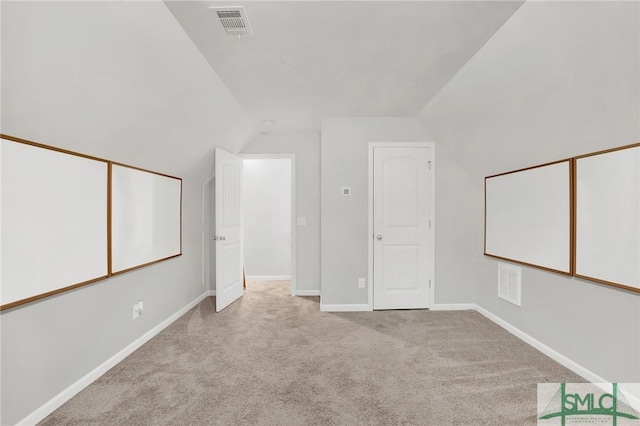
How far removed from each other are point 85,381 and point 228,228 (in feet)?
7.07

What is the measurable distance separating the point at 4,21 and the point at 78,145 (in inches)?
34.5

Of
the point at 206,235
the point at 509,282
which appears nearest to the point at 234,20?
the point at 206,235

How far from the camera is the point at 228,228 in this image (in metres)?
4.00

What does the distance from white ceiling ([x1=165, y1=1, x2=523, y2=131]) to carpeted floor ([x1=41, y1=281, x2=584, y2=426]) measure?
→ 96.2 inches

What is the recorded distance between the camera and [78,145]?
78.9 inches

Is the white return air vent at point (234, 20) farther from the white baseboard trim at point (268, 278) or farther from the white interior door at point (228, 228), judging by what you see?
the white baseboard trim at point (268, 278)

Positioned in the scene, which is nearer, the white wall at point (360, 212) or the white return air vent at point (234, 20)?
the white return air vent at point (234, 20)

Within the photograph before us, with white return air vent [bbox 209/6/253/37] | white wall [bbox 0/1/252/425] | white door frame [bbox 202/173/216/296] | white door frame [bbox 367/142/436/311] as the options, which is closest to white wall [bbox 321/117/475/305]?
white door frame [bbox 367/142/436/311]

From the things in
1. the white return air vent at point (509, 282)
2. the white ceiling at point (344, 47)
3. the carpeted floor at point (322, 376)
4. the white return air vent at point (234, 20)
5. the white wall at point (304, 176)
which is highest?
the white ceiling at point (344, 47)

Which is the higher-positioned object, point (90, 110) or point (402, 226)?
point (90, 110)

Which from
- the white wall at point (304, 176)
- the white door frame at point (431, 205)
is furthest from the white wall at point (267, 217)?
the white door frame at point (431, 205)

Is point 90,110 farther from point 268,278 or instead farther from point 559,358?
point 268,278

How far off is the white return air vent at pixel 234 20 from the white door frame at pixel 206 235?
8.70ft

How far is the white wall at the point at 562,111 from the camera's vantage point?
162cm
